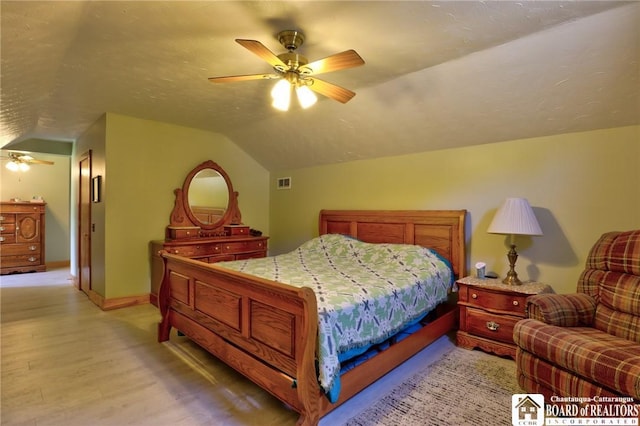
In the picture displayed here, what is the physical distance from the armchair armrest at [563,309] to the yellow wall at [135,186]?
4362 millimetres

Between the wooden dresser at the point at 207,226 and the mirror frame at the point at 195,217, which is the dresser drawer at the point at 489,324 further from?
the mirror frame at the point at 195,217

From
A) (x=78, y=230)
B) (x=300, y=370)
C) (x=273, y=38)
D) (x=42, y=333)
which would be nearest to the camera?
(x=300, y=370)

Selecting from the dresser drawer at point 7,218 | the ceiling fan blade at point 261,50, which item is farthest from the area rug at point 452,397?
the dresser drawer at point 7,218

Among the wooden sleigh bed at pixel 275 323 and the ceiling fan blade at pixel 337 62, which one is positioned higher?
the ceiling fan blade at pixel 337 62

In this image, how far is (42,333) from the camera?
3.23m

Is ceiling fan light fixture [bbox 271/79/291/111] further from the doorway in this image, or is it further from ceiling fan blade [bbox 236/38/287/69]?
the doorway

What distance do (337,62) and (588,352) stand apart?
2162 millimetres

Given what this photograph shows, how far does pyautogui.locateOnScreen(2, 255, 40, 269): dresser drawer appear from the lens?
619 cm

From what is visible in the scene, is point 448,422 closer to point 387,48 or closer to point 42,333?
point 387,48

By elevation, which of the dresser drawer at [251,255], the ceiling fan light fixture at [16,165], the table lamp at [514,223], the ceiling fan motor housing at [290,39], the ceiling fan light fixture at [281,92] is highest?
the ceiling fan motor housing at [290,39]

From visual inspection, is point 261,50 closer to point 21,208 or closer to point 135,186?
point 135,186

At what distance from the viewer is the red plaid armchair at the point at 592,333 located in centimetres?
169

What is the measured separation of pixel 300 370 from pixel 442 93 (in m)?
2.58

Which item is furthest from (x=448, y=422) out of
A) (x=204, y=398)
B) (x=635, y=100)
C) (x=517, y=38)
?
(x=635, y=100)
